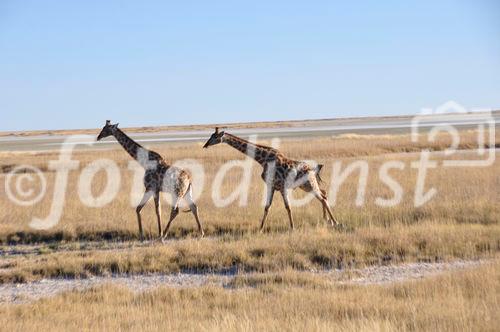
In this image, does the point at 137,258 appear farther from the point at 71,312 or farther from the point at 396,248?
the point at 396,248

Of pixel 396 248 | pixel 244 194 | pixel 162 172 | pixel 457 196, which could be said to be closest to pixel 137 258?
pixel 162 172

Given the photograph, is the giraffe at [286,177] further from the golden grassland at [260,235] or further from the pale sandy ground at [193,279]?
the pale sandy ground at [193,279]

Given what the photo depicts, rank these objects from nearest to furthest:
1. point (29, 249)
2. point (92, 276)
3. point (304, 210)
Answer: point (92, 276), point (29, 249), point (304, 210)

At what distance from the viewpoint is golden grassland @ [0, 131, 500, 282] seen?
36.8ft

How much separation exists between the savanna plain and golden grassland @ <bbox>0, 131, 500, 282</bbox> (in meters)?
0.03

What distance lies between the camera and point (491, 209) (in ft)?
47.8

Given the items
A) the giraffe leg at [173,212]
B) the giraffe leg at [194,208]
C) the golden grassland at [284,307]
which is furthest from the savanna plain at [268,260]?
the giraffe leg at [194,208]

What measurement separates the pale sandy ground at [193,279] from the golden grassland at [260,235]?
1.14ft

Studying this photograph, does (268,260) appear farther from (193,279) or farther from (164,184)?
(164,184)

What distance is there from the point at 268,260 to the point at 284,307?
9.94 ft

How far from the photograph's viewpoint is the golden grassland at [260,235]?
11219 mm

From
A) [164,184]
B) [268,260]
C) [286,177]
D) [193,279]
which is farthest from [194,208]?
[193,279]

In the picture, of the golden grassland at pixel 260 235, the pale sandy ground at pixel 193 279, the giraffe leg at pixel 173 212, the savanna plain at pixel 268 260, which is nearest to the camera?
the savanna plain at pixel 268 260

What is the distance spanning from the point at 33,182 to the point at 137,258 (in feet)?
52.7
